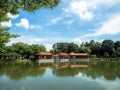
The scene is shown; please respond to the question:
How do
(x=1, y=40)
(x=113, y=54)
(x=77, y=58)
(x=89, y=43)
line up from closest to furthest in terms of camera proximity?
(x=1, y=40) < (x=77, y=58) < (x=113, y=54) < (x=89, y=43)

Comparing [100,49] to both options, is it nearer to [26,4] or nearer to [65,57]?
[65,57]

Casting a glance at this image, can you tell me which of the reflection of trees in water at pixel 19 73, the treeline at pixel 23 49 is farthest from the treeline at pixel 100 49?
the reflection of trees in water at pixel 19 73

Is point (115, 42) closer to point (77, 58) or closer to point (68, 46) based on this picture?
point (68, 46)

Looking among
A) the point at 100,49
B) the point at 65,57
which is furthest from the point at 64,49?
the point at 65,57

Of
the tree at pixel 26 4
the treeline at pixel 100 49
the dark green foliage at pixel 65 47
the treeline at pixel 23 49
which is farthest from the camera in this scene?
the dark green foliage at pixel 65 47

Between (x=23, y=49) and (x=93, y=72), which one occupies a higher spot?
(x=23, y=49)

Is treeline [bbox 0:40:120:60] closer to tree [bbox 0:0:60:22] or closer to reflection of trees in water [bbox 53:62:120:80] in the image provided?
reflection of trees in water [bbox 53:62:120:80]

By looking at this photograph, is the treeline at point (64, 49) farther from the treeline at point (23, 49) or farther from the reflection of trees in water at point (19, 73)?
the reflection of trees in water at point (19, 73)

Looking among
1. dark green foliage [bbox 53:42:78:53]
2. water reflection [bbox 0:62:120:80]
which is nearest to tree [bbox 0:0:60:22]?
water reflection [bbox 0:62:120:80]

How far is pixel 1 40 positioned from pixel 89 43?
176 ft

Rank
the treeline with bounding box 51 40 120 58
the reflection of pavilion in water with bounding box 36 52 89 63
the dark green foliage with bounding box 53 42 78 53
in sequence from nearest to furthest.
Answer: the reflection of pavilion in water with bounding box 36 52 89 63 → the treeline with bounding box 51 40 120 58 → the dark green foliage with bounding box 53 42 78 53

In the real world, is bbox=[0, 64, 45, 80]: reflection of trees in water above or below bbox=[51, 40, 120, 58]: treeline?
below

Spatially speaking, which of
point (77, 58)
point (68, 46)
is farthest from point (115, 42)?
point (77, 58)

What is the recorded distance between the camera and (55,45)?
69.8 meters
